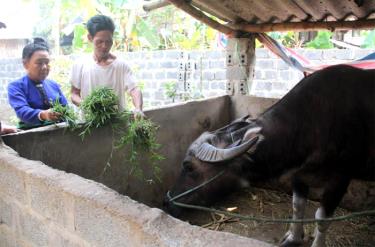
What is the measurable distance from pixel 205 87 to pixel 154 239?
275 inches

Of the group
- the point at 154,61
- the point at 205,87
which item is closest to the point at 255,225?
the point at 205,87

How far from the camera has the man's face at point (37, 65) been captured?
135 inches

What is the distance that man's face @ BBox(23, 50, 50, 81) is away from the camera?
3.43 m

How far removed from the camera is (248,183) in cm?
326

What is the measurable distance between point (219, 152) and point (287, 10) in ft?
6.77

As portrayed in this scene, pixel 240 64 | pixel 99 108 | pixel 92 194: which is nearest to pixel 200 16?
pixel 240 64

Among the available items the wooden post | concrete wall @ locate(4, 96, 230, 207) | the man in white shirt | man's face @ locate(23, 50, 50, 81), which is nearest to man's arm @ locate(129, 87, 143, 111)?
the man in white shirt

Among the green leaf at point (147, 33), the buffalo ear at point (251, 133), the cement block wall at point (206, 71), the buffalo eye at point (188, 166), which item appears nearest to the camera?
the buffalo ear at point (251, 133)

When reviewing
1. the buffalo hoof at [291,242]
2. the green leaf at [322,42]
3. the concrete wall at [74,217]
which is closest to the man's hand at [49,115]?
the concrete wall at [74,217]

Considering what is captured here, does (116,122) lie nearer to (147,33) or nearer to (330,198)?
(330,198)

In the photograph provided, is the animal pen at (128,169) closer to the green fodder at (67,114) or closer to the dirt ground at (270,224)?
the green fodder at (67,114)

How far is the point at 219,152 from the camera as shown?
305cm

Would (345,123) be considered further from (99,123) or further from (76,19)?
(76,19)

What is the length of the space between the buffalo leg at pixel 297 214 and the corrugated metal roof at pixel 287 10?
5.90ft
